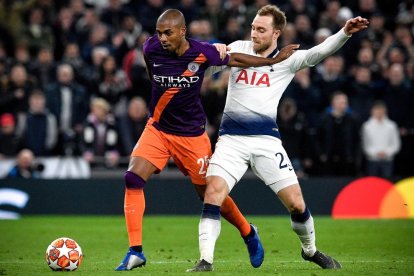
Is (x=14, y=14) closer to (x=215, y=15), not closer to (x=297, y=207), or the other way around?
(x=215, y=15)

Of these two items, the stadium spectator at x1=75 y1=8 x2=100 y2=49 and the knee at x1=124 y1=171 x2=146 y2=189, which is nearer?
the knee at x1=124 y1=171 x2=146 y2=189

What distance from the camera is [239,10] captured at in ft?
73.6

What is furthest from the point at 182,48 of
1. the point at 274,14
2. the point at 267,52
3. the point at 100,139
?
the point at 100,139

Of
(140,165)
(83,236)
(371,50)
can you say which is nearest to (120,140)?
(83,236)

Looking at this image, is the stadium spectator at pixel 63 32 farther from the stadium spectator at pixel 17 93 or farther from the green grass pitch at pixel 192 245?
the green grass pitch at pixel 192 245

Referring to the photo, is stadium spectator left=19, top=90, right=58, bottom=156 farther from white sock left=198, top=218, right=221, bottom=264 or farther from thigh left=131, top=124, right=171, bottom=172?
white sock left=198, top=218, right=221, bottom=264

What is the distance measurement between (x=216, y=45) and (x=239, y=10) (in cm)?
1207

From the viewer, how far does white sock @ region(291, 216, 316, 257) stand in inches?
413

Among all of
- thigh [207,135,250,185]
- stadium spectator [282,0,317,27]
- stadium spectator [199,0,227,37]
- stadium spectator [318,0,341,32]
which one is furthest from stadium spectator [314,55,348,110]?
thigh [207,135,250,185]

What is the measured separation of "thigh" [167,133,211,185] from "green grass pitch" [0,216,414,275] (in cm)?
106

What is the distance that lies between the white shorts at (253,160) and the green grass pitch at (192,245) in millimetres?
998

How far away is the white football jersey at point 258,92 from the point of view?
1052 cm

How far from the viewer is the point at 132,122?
19516 millimetres

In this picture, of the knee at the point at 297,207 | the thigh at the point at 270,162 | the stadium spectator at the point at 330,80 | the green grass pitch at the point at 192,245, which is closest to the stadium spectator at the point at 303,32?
the stadium spectator at the point at 330,80
